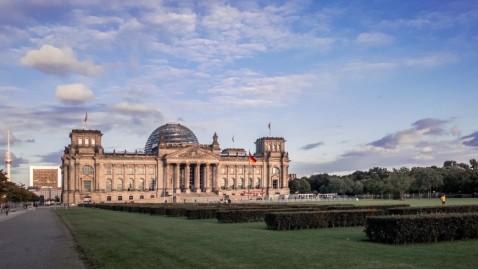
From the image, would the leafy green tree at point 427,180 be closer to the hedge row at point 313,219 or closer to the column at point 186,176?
the column at point 186,176

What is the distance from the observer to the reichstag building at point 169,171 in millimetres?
151500

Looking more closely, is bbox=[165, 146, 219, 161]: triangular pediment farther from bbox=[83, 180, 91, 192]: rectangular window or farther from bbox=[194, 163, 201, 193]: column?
bbox=[83, 180, 91, 192]: rectangular window

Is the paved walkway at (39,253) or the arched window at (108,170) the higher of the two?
the arched window at (108,170)

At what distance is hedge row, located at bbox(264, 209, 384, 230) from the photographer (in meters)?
30.1

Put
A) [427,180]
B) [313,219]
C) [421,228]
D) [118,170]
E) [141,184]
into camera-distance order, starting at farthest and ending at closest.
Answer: [141,184] → [118,170] → [427,180] → [313,219] → [421,228]

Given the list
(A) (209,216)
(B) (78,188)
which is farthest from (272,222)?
(B) (78,188)

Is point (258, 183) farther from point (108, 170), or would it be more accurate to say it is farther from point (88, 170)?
point (88, 170)

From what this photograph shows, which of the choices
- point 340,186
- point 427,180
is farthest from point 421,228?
point 340,186

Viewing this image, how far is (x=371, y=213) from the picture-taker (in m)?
32.2

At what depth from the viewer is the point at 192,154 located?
164 metres

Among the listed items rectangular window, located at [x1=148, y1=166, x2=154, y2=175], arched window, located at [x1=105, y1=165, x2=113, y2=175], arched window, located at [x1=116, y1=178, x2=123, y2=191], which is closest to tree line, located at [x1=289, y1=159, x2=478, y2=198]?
rectangular window, located at [x1=148, y1=166, x2=154, y2=175]

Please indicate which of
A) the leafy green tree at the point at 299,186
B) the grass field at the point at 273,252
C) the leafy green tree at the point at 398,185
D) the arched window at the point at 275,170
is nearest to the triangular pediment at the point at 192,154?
the arched window at the point at 275,170

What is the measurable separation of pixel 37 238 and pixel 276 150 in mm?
149869

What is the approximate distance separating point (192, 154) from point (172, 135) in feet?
49.3
